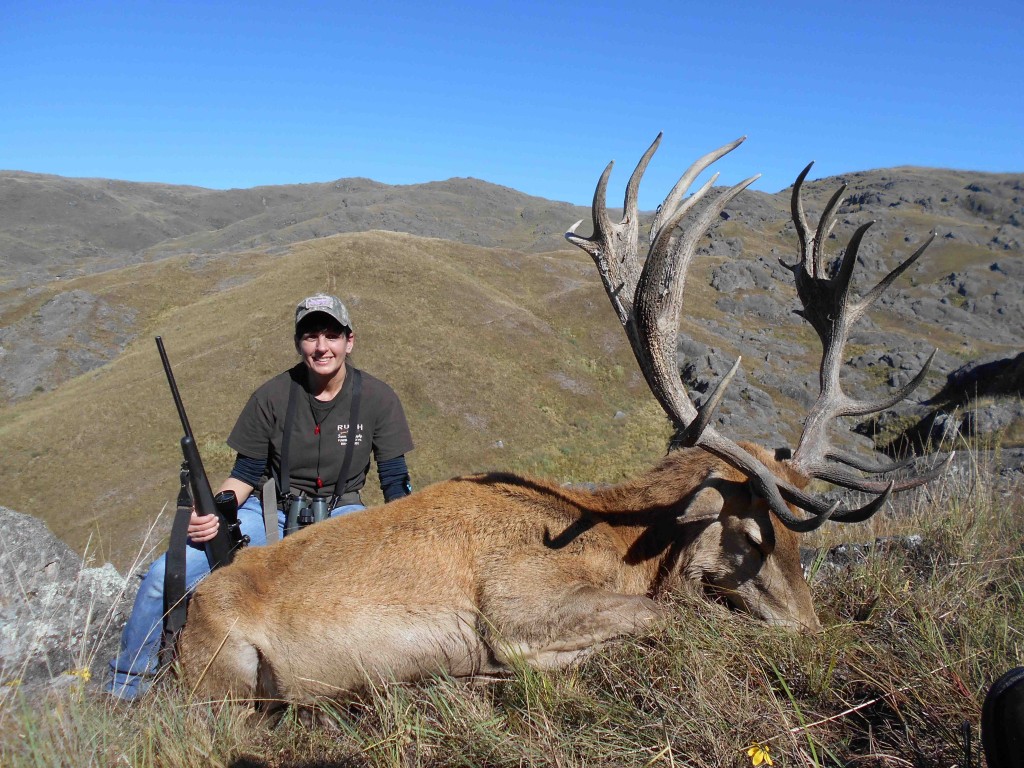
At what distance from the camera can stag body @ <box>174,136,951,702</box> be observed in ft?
14.8

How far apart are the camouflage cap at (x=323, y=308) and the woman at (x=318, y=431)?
11mm

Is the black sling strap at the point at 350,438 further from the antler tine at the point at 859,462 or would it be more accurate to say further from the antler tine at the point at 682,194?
the antler tine at the point at 859,462

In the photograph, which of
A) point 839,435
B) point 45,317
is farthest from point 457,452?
point 45,317

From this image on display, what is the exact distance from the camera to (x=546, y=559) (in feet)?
16.0

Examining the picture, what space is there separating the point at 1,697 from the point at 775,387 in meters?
50.8

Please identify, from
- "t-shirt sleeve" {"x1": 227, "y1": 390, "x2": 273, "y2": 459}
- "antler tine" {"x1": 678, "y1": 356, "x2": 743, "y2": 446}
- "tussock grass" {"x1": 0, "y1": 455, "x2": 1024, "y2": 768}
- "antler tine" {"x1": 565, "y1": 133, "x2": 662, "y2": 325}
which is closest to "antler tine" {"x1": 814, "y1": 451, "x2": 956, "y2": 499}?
"tussock grass" {"x1": 0, "y1": 455, "x2": 1024, "y2": 768}

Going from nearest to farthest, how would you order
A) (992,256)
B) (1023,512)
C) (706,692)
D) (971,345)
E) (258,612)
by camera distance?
(706,692) → (258,612) → (1023,512) → (971,345) → (992,256)

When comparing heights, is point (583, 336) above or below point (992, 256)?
below

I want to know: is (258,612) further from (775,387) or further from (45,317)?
(45,317)

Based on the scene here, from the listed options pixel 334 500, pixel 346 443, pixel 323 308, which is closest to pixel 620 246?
pixel 323 308

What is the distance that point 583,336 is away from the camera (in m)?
50.8

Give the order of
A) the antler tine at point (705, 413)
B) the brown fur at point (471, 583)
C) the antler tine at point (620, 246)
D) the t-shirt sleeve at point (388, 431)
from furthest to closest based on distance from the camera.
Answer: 1. the t-shirt sleeve at point (388, 431)
2. the antler tine at point (620, 246)
3. the brown fur at point (471, 583)
4. the antler tine at point (705, 413)

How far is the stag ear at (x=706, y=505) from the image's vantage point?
502 centimetres

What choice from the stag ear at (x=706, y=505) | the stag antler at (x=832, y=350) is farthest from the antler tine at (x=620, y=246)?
the stag antler at (x=832, y=350)
